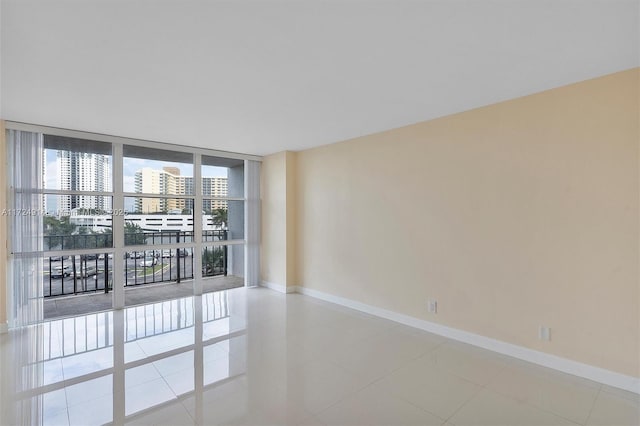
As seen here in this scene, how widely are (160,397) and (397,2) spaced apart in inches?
127

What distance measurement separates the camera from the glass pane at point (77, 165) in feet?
13.8

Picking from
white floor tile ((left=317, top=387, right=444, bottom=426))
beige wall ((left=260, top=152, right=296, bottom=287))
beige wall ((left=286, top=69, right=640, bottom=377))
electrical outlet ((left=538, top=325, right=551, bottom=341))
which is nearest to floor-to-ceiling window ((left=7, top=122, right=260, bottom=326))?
beige wall ((left=260, top=152, right=296, bottom=287))

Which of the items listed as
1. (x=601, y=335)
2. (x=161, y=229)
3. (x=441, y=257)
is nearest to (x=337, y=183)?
(x=441, y=257)

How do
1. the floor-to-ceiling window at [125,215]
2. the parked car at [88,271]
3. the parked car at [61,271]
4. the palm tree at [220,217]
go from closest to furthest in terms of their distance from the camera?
the floor-to-ceiling window at [125,215], the parked car at [61,271], the parked car at [88,271], the palm tree at [220,217]

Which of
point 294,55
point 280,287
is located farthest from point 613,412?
point 280,287

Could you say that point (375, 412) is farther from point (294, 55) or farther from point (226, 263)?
point (226, 263)

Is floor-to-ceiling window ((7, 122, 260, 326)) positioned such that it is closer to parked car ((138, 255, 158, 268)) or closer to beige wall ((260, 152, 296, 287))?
parked car ((138, 255, 158, 268))

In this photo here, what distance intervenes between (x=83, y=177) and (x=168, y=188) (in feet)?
3.84

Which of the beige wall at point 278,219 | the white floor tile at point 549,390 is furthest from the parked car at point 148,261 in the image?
the white floor tile at point 549,390

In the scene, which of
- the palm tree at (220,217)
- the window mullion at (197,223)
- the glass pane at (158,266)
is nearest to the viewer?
the glass pane at (158,266)

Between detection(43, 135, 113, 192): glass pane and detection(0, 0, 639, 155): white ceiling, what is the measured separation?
63 centimetres

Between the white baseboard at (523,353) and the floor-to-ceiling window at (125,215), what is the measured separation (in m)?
3.13

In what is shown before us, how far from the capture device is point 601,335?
2.63 metres

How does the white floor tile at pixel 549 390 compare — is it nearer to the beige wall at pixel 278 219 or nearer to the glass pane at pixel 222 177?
the beige wall at pixel 278 219
